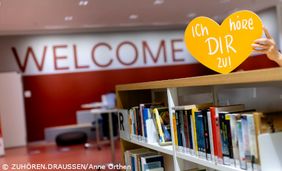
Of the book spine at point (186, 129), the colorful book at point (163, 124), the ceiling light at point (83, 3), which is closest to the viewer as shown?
the book spine at point (186, 129)

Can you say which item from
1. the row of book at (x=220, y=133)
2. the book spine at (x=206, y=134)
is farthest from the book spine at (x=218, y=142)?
the book spine at (x=206, y=134)

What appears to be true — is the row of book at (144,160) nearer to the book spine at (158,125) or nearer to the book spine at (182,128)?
the book spine at (158,125)

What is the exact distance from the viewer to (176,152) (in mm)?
2242

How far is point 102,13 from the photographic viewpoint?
8289 mm

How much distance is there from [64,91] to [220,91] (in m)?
8.41

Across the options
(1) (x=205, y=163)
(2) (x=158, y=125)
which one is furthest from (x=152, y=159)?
(1) (x=205, y=163)

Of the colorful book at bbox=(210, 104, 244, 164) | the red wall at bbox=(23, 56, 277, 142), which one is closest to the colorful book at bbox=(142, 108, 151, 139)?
the colorful book at bbox=(210, 104, 244, 164)

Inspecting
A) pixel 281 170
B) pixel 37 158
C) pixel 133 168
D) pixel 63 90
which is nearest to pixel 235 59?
pixel 281 170

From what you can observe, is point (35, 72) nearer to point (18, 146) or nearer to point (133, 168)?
point (18, 146)

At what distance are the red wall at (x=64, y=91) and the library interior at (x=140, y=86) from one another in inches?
1.2

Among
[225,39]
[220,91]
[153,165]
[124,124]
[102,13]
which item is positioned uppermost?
[102,13]

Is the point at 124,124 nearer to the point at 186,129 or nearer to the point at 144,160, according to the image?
the point at 144,160

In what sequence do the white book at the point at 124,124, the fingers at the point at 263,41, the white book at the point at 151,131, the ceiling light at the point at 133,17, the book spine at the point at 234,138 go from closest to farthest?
1. the book spine at the point at 234,138
2. the fingers at the point at 263,41
3. the white book at the point at 151,131
4. the white book at the point at 124,124
5. the ceiling light at the point at 133,17

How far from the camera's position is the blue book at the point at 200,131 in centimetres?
190
